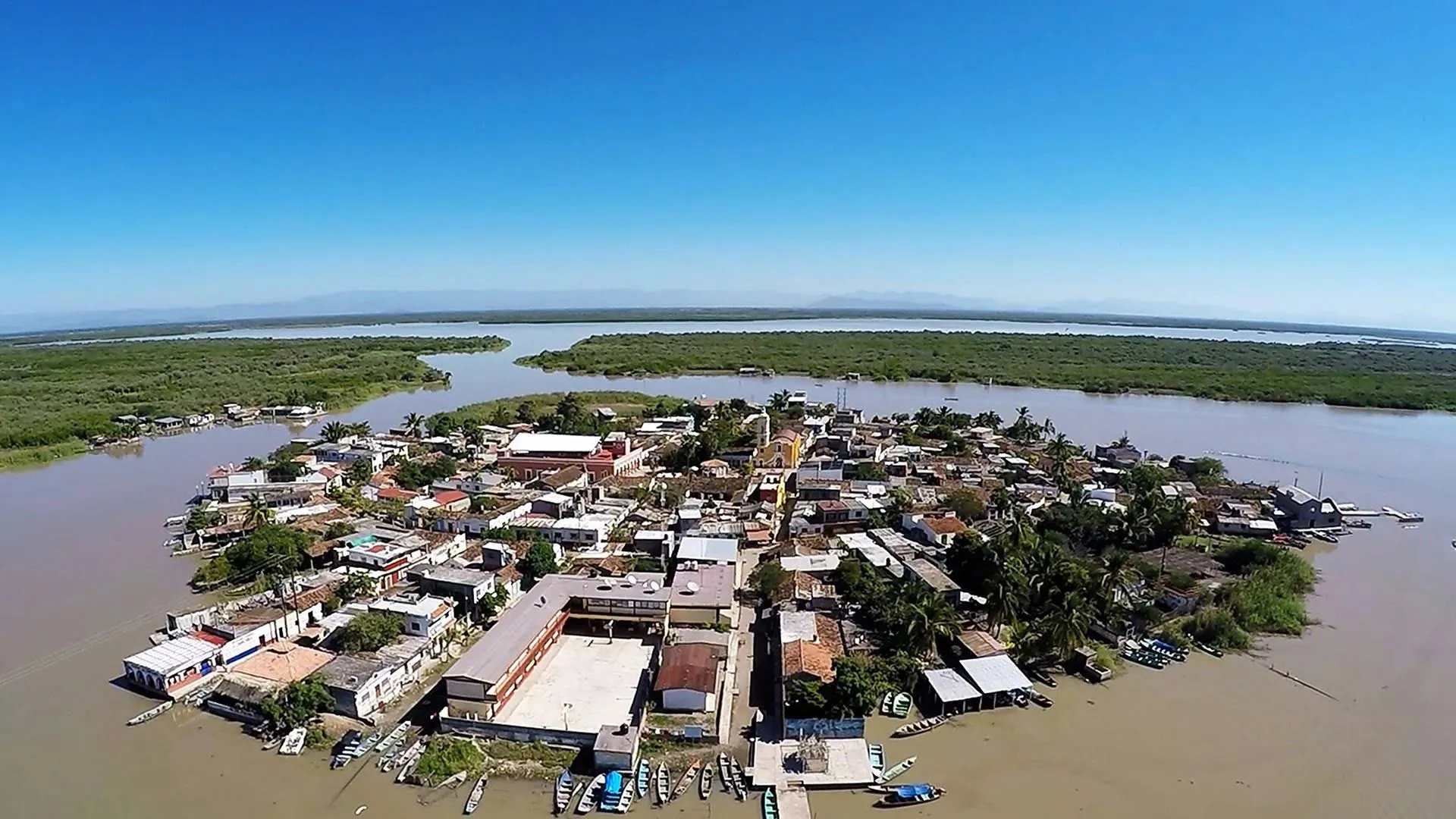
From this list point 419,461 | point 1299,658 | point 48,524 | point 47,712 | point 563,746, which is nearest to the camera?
point 563,746

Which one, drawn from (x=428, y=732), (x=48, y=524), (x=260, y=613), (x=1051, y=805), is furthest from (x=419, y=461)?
(x=1051, y=805)

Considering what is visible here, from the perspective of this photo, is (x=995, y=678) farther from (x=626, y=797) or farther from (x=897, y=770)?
(x=626, y=797)

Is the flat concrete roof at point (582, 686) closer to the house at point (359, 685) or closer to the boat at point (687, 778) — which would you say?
the boat at point (687, 778)

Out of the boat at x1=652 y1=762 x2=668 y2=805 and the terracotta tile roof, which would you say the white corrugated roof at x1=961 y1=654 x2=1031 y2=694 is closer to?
the terracotta tile roof

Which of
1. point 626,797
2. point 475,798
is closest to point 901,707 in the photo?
point 626,797

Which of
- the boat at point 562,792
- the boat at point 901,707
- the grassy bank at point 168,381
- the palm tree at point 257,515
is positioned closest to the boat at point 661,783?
the boat at point 562,792

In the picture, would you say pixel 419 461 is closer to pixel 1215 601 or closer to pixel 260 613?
pixel 260 613

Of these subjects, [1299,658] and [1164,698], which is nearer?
[1164,698]
